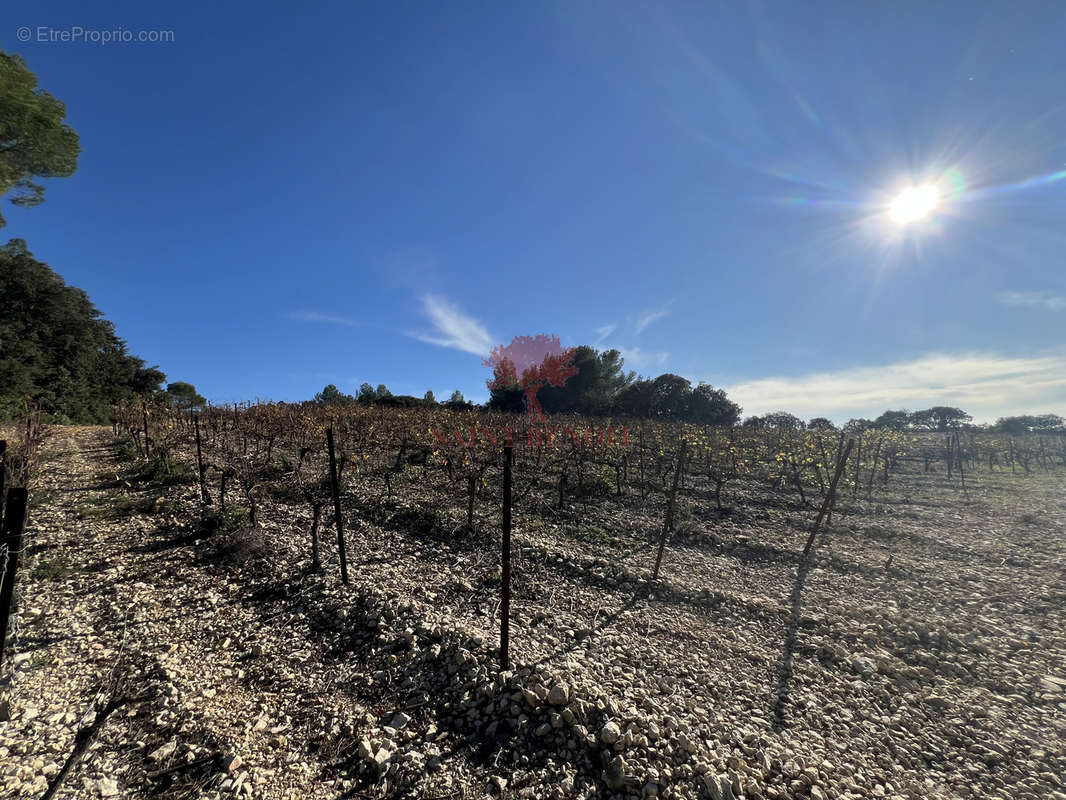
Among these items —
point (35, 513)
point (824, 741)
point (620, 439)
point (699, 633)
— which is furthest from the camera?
point (620, 439)

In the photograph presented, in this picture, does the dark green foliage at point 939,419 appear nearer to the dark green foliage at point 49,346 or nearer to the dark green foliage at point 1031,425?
the dark green foliage at point 1031,425

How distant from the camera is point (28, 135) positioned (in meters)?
13.5

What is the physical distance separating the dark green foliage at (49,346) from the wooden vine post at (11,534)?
23.7m

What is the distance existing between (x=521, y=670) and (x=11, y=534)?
408cm

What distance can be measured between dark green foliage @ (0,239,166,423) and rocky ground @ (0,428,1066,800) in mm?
20967

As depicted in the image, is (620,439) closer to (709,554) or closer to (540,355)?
(709,554)

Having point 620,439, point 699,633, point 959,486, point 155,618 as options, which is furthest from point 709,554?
point 959,486

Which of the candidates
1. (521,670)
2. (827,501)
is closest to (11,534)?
(521,670)

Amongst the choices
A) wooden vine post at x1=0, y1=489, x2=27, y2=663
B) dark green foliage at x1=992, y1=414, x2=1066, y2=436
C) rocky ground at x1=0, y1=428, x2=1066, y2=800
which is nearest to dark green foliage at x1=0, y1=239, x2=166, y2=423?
rocky ground at x1=0, y1=428, x2=1066, y2=800

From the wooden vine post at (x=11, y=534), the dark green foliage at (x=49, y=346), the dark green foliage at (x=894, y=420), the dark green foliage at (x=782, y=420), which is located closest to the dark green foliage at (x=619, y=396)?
the dark green foliage at (x=782, y=420)

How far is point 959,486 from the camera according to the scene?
14805 mm

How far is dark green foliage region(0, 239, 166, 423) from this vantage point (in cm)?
1969

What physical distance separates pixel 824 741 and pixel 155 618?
7101 mm

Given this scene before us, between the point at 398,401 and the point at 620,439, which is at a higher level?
the point at 398,401
